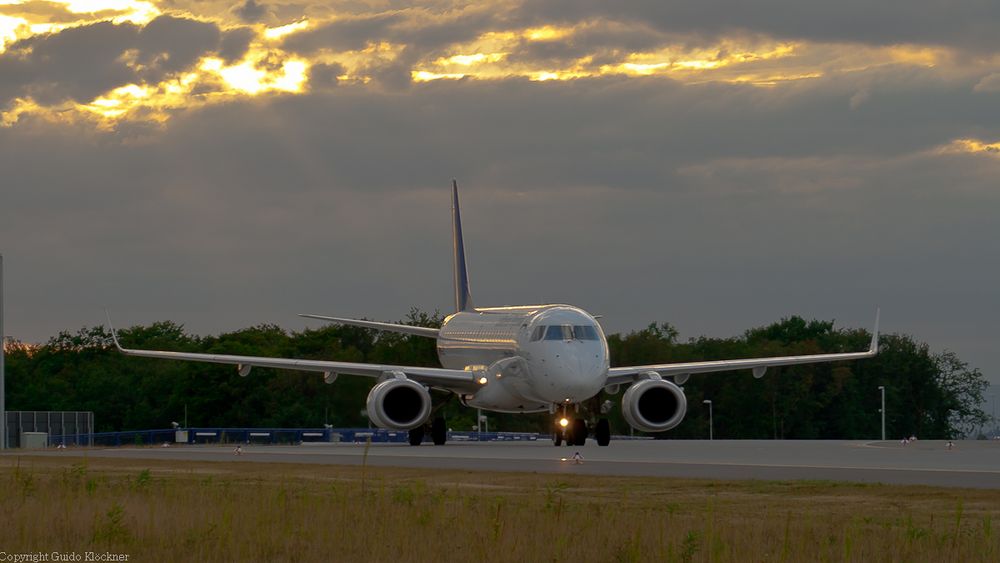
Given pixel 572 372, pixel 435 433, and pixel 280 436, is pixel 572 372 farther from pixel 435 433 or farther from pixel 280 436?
pixel 280 436

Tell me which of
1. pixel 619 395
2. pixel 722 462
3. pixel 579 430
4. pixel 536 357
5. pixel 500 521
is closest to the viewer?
pixel 500 521

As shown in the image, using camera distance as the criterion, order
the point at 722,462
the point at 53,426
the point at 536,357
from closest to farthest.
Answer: the point at 722,462 → the point at 536,357 → the point at 53,426

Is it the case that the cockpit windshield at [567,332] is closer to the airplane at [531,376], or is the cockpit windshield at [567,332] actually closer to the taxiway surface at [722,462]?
the airplane at [531,376]

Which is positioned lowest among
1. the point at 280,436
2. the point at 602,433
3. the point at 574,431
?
the point at 280,436

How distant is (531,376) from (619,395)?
50.9 meters

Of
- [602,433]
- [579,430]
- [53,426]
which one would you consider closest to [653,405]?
[602,433]

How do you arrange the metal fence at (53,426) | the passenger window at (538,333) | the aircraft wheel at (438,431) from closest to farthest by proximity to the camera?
the passenger window at (538,333) → the aircraft wheel at (438,431) → the metal fence at (53,426)

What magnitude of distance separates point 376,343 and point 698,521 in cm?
8993

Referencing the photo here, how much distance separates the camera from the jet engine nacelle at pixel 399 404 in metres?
47.3

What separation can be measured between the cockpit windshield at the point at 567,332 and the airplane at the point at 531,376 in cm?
3

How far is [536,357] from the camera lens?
4584cm

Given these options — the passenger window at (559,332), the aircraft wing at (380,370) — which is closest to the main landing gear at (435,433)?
the aircraft wing at (380,370)

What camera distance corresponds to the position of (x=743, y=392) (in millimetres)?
113125

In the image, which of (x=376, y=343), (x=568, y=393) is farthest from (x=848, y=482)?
(x=376, y=343)
